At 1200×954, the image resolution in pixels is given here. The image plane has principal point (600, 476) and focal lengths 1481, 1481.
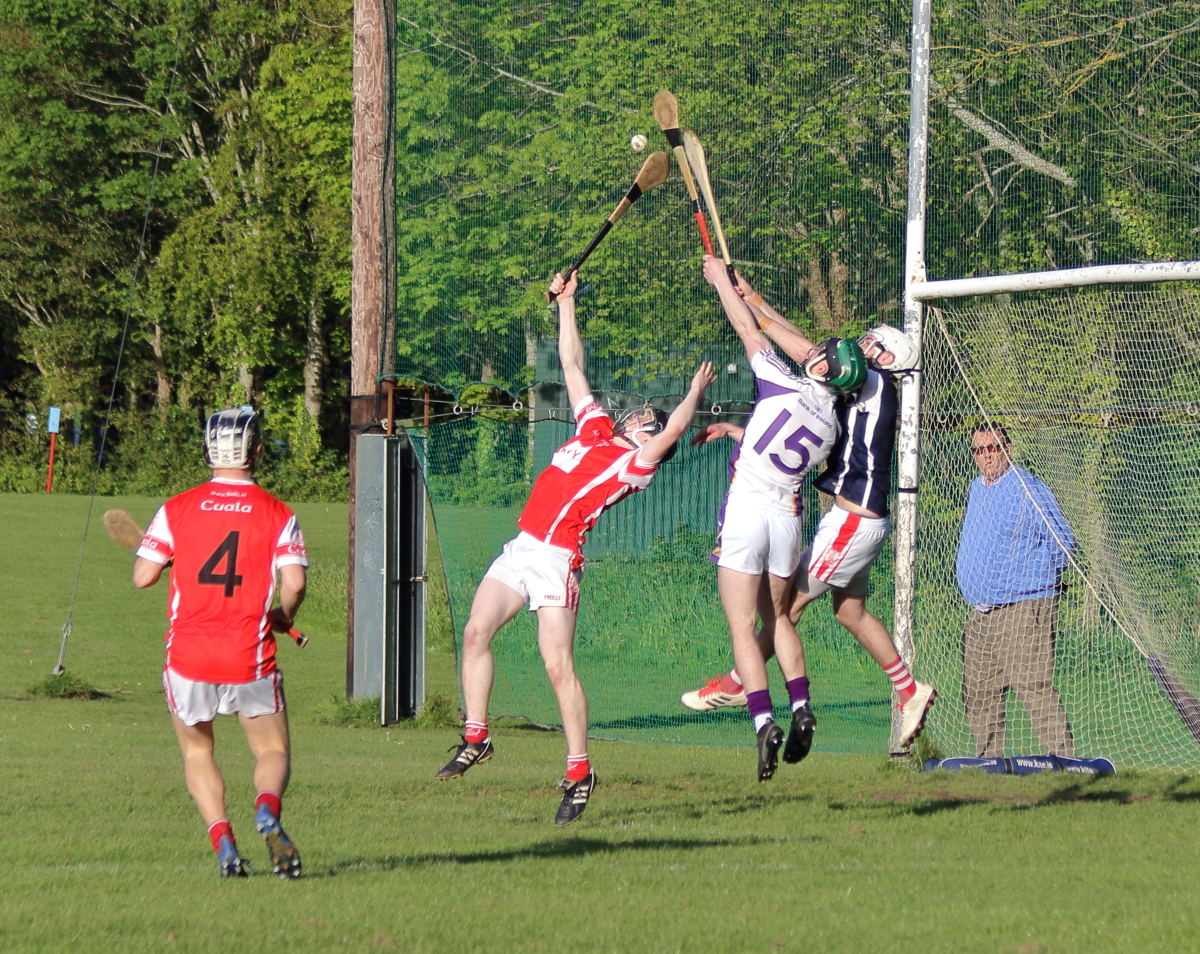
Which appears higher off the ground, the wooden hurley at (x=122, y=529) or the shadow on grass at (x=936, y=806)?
the wooden hurley at (x=122, y=529)

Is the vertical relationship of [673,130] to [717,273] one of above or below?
above

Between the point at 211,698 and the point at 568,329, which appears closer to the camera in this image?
the point at 211,698

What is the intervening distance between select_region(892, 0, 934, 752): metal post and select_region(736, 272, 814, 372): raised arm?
6.38 ft

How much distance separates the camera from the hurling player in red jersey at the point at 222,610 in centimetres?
579

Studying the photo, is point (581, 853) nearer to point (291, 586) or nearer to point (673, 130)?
point (291, 586)

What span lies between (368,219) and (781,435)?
607 cm

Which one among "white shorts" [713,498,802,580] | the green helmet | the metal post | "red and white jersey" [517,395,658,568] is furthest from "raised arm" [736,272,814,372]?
the metal post

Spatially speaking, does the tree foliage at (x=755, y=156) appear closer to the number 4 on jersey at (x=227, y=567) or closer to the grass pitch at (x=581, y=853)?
the grass pitch at (x=581, y=853)

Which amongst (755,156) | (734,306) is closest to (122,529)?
(734,306)

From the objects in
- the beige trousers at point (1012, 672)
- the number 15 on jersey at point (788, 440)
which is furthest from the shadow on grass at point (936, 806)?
the number 15 on jersey at point (788, 440)

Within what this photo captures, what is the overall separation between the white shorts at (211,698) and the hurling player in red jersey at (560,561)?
1.88 metres

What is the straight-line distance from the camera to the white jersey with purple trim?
7.59 metres

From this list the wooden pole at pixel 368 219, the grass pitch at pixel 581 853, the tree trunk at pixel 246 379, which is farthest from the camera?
the tree trunk at pixel 246 379

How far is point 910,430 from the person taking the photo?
9867mm
